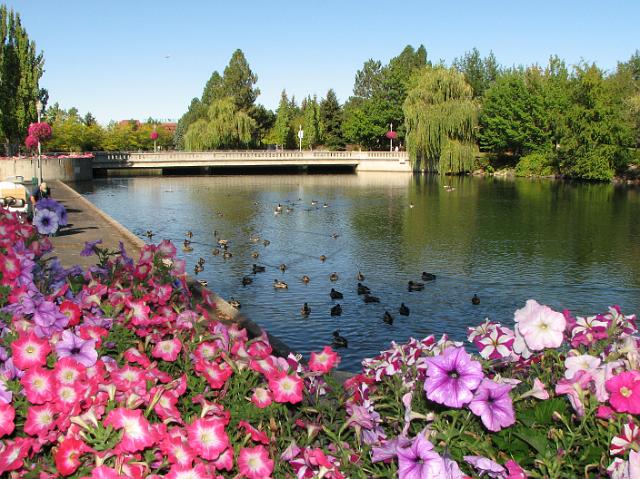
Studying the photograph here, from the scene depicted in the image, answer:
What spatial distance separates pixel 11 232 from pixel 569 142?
52.1 metres

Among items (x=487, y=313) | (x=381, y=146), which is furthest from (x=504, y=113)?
(x=487, y=313)

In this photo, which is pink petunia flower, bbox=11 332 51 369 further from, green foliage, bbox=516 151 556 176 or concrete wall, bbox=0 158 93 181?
green foliage, bbox=516 151 556 176

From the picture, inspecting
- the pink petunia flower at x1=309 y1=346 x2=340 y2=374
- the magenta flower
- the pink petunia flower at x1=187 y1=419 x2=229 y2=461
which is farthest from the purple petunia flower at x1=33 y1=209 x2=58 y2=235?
the magenta flower

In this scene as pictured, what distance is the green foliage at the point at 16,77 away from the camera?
51250 mm

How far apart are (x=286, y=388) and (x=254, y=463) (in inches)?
14.4

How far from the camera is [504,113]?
61.8 metres

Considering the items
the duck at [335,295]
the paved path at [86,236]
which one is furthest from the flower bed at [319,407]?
the duck at [335,295]

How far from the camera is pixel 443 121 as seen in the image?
56.5 meters

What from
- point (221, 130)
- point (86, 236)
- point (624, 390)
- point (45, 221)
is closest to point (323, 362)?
point (624, 390)

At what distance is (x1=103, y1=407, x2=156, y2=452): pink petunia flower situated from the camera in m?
2.37

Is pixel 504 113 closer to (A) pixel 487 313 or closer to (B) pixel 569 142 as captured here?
(B) pixel 569 142

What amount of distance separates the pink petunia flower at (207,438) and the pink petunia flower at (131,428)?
0.50 feet

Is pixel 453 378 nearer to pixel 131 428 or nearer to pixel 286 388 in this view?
pixel 286 388

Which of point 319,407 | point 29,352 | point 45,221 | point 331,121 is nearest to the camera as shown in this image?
point 29,352
